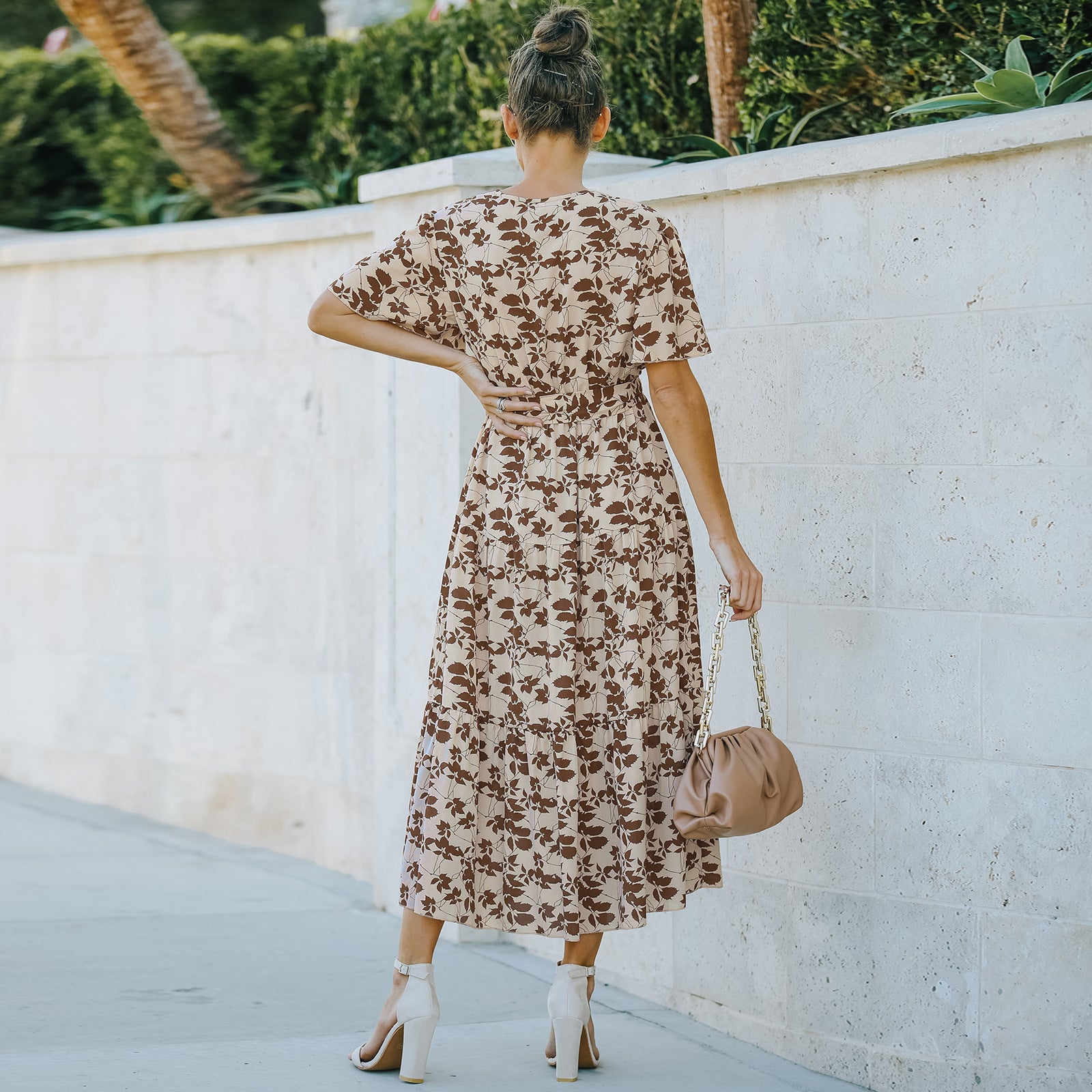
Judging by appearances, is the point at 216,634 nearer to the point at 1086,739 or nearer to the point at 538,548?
the point at 538,548

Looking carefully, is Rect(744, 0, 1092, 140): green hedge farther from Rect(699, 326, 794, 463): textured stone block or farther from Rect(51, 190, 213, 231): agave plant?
Rect(51, 190, 213, 231): agave plant

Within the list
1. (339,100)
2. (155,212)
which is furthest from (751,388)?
(155,212)

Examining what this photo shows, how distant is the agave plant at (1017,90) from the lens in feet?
12.3

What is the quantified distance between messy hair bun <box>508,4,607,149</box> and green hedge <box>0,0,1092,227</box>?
57.9 inches

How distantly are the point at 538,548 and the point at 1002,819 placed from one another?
1.10 m

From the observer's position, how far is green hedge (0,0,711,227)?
225 inches

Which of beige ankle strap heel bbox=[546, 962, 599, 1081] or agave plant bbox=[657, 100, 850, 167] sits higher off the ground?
agave plant bbox=[657, 100, 850, 167]

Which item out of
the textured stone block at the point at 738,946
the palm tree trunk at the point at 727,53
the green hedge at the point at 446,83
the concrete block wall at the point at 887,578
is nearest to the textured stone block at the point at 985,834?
the concrete block wall at the point at 887,578

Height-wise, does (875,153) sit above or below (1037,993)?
above

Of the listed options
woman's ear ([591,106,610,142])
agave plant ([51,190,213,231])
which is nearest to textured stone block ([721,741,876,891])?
woman's ear ([591,106,610,142])

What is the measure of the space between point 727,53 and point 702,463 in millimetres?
2182

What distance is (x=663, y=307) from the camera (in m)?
3.29

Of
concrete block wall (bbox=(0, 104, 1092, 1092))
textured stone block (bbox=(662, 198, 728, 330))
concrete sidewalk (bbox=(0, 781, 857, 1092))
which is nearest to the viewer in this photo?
concrete block wall (bbox=(0, 104, 1092, 1092))

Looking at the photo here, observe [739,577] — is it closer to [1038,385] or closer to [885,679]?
[885,679]
